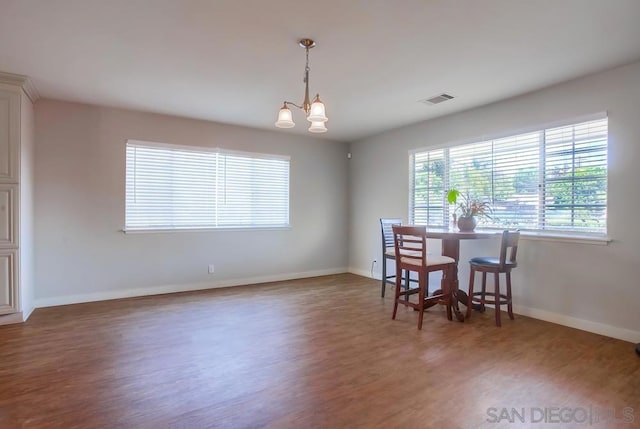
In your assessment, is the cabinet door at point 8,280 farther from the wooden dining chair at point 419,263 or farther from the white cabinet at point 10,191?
the wooden dining chair at point 419,263

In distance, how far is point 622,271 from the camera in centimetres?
316

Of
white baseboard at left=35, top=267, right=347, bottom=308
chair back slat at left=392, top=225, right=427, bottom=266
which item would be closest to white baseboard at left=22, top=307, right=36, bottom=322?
white baseboard at left=35, top=267, right=347, bottom=308

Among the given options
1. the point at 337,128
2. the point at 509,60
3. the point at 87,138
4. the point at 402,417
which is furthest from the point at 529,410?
the point at 87,138

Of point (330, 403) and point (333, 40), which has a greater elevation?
point (333, 40)

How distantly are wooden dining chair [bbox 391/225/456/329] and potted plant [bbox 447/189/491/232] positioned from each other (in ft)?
1.44

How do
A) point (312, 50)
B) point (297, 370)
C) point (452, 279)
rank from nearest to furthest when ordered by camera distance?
point (297, 370) < point (312, 50) < point (452, 279)

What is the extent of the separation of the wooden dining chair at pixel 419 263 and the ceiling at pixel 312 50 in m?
1.54

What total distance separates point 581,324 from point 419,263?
1651 mm

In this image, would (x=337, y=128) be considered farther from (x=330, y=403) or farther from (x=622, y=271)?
(x=330, y=403)

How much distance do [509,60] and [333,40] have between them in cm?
157

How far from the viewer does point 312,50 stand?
2836 millimetres

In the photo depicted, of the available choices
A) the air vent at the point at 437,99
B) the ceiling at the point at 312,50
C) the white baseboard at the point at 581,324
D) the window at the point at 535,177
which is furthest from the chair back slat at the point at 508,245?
the air vent at the point at 437,99

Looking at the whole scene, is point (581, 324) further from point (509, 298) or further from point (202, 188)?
point (202, 188)

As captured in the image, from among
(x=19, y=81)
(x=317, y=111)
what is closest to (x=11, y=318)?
(x=19, y=81)
